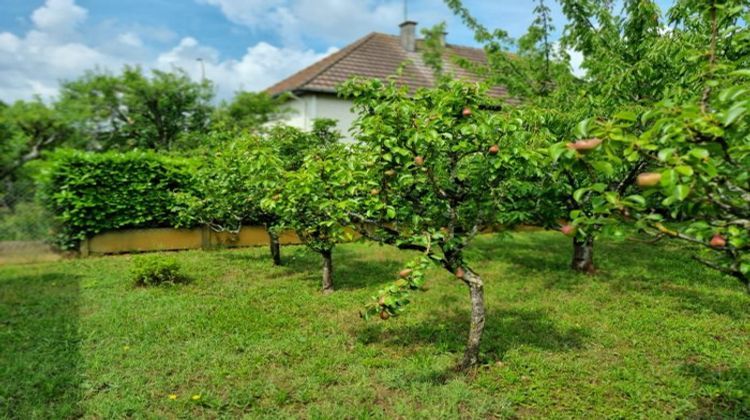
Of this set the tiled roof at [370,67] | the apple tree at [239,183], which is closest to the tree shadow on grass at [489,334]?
the apple tree at [239,183]

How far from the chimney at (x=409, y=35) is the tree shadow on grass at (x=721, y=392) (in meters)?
17.7

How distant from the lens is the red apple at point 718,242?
1853 mm

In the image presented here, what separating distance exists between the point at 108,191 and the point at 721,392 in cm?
966

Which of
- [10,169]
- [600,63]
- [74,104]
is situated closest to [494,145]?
[600,63]

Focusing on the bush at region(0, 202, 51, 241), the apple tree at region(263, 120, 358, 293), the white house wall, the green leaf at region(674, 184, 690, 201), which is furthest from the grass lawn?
the white house wall

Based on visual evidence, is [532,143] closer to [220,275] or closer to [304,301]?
[304,301]

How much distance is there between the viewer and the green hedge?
870 centimetres

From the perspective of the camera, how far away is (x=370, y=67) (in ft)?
58.4

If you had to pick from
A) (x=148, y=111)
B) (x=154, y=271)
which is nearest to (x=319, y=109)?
(x=148, y=111)

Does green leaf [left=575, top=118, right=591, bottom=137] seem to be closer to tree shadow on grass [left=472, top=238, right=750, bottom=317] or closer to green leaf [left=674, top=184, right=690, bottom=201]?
green leaf [left=674, top=184, right=690, bottom=201]

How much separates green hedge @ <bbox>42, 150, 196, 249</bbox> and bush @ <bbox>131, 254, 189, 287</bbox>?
67.6 inches

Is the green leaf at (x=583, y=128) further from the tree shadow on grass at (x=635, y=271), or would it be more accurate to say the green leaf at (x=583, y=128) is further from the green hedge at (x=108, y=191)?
the green hedge at (x=108, y=191)

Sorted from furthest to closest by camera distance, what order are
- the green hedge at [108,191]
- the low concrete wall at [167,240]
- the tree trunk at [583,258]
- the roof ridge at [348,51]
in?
the roof ridge at [348,51]
the low concrete wall at [167,240]
the green hedge at [108,191]
the tree trunk at [583,258]

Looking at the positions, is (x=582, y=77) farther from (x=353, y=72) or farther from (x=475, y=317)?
(x=353, y=72)
